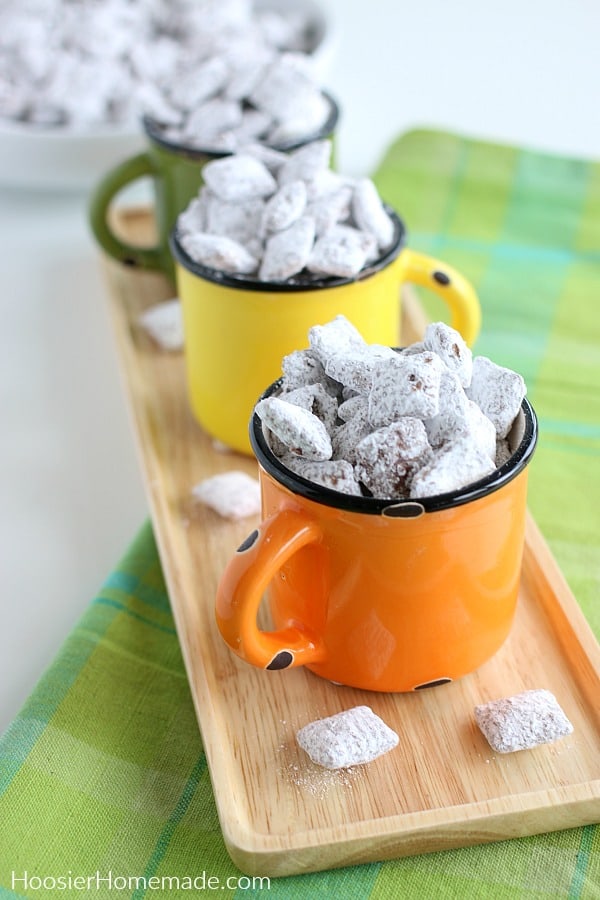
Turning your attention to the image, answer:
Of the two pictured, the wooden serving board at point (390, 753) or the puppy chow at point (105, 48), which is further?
the puppy chow at point (105, 48)

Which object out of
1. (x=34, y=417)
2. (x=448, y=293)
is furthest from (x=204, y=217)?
(x=34, y=417)

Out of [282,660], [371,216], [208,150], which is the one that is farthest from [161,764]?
[208,150]

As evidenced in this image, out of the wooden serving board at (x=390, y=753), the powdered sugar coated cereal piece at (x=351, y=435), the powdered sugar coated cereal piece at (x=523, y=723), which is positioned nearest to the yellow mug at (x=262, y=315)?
the wooden serving board at (x=390, y=753)

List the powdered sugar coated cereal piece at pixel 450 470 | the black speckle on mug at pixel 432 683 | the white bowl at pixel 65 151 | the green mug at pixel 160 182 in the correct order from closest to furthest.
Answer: the powdered sugar coated cereal piece at pixel 450 470, the black speckle on mug at pixel 432 683, the green mug at pixel 160 182, the white bowl at pixel 65 151

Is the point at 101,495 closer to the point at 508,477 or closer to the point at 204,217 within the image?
the point at 204,217

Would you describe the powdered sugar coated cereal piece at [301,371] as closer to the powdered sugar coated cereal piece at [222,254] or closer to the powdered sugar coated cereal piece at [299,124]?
the powdered sugar coated cereal piece at [222,254]

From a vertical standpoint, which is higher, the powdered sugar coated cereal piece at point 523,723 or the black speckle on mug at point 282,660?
the black speckle on mug at point 282,660

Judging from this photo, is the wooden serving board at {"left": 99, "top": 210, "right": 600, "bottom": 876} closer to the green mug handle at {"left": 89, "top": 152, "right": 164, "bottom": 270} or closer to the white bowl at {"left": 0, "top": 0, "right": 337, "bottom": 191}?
the green mug handle at {"left": 89, "top": 152, "right": 164, "bottom": 270}

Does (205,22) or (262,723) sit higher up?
(205,22)
